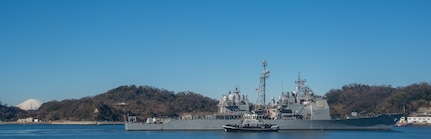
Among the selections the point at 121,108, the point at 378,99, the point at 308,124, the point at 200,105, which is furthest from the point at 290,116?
the point at 121,108

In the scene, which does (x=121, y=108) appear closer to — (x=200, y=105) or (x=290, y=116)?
(x=200, y=105)

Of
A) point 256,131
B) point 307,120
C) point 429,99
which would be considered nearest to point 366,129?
point 307,120

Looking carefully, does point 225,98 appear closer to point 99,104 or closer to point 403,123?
point 403,123

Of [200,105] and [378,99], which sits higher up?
[378,99]

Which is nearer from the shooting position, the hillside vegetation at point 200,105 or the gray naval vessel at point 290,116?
the gray naval vessel at point 290,116

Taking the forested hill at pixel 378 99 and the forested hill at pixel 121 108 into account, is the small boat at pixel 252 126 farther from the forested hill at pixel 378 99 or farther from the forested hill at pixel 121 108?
the forested hill at pixel 121 108

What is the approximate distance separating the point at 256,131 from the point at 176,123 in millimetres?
12906

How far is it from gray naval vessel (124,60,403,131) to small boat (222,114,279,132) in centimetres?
241

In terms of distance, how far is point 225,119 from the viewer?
255ft

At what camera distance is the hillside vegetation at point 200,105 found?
13450 centimetres

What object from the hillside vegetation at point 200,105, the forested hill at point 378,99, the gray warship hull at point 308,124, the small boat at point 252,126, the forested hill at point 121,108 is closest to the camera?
Answer: the small boat at point 252,126

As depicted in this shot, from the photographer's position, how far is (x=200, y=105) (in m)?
174

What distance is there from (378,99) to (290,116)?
8155cm

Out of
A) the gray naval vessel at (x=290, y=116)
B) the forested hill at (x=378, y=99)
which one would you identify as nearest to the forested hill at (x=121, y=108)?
the forested hill at (x=378, y=99)
